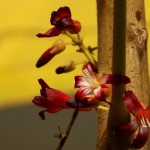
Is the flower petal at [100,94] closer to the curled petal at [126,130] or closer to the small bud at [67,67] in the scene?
the curled petal at [126,130]

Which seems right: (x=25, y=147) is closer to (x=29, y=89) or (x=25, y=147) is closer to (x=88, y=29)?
(x=29, y=89)

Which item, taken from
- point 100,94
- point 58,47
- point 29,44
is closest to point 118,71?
point 100,94

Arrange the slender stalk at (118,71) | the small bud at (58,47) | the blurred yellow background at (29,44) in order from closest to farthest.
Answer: the slender stalk at (118,71)
the small bud at (58,47)
the blurred yellow background at (29,44)

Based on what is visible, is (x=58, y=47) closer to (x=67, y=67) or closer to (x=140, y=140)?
(x=67, y=67)

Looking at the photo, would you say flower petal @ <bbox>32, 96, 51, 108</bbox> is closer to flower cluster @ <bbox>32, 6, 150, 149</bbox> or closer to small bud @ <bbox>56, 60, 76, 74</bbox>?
flower cluster @ <bbox>32, 6, 150, 149</bbox>

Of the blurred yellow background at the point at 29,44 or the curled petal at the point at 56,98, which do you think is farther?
the blurred yellow background at the point at 29,44

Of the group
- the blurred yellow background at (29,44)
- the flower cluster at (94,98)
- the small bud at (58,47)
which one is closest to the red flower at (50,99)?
the flower cluster at (94,98)
